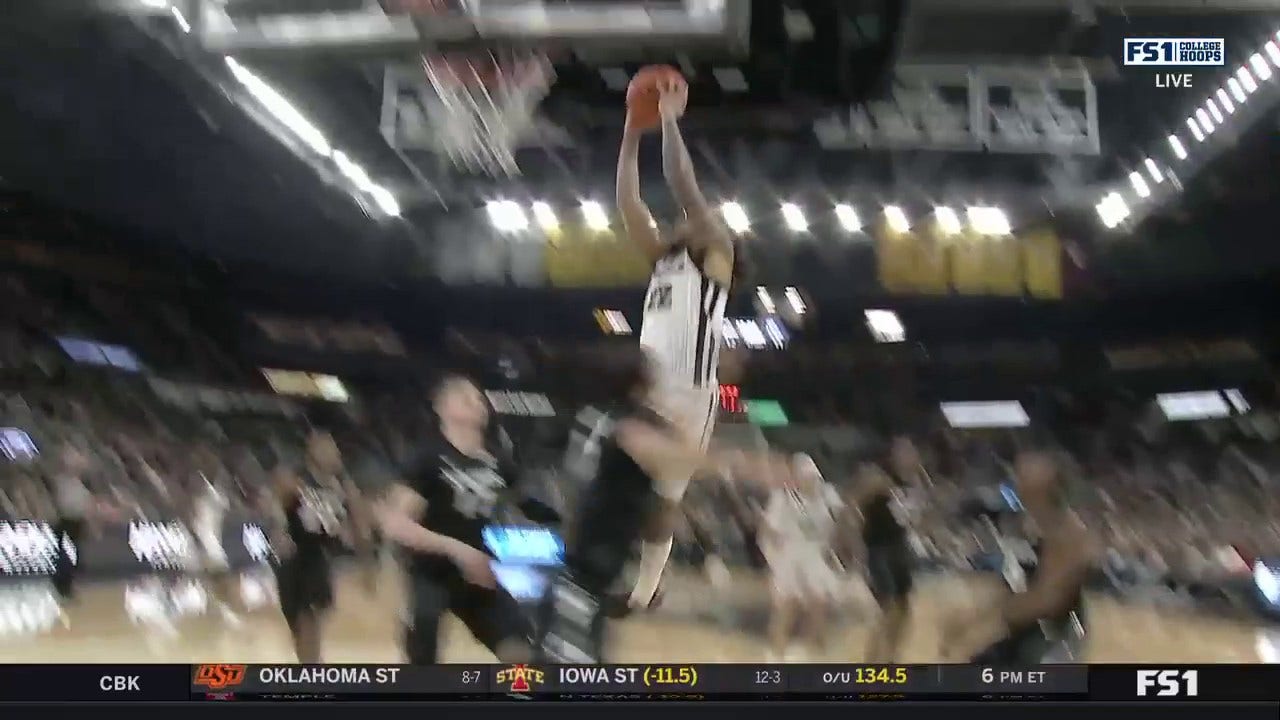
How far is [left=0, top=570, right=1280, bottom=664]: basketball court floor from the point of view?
144 cm

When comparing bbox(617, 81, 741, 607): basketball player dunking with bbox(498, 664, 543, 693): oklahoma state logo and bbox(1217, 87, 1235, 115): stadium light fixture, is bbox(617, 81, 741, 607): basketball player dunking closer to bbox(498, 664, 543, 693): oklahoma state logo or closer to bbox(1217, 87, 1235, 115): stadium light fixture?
bbox(498, 664, 543, 693): oklahoma state logo

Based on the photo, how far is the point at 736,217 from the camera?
4.83 ft

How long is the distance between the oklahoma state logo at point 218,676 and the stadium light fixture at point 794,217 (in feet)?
3.64

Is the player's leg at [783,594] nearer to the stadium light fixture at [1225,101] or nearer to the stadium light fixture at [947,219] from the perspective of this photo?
the stadium light fixture at [947,219]

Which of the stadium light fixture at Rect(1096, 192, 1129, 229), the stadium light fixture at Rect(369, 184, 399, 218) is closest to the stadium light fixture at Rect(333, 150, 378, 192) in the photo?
the stadium light fixture at Rect(369, 184, 399, 218)

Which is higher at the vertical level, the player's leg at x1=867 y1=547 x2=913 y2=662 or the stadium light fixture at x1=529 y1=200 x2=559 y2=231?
the stadium light fixture at x1=529 y1=200 x2=559 y2=231

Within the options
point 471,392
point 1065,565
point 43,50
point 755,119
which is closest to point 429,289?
point 471,392

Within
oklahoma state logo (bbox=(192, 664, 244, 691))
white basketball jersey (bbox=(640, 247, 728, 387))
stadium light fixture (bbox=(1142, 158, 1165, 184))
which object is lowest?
oklahoma state logo (bbox=(192, 664, 244, 691))

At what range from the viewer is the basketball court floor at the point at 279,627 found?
1436 millimetres

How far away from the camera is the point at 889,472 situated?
4.74 ft

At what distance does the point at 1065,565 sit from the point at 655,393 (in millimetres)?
688

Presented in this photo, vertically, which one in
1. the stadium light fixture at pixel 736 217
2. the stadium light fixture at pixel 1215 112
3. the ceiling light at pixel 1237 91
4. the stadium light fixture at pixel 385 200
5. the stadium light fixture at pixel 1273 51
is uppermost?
the stadium light fixture at pixel 1273 51

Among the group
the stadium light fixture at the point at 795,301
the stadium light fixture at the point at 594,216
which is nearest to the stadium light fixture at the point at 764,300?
the stadium light fixture at the point at 795,301

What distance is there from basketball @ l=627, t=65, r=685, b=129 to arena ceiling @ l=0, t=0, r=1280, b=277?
2cm
